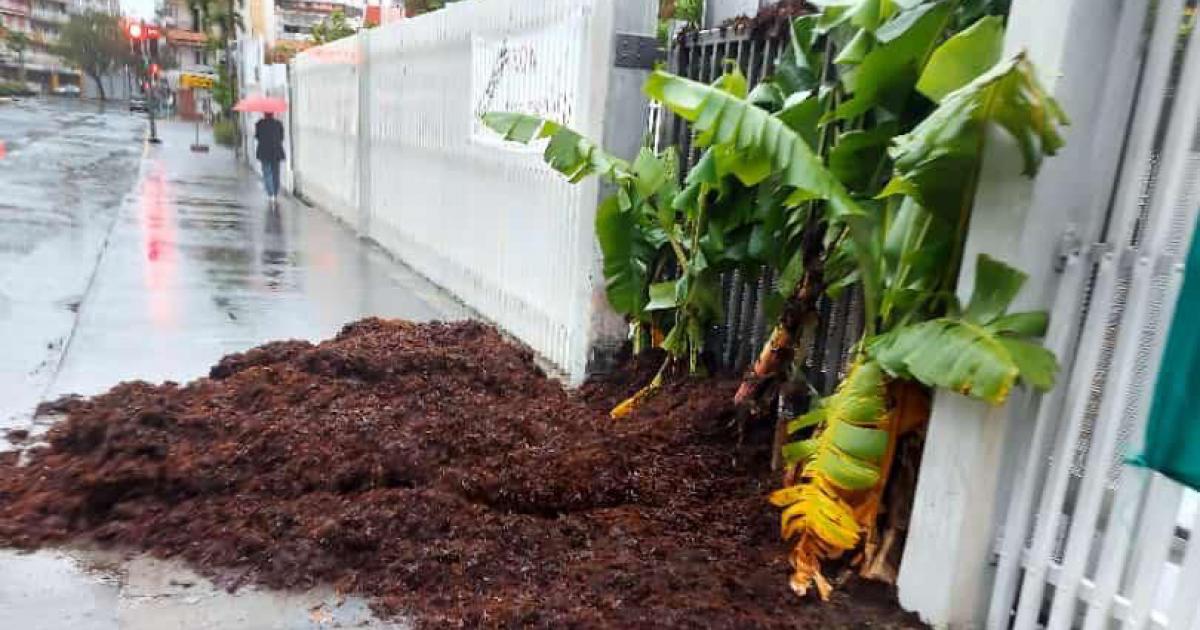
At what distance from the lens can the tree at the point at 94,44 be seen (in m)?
94.1

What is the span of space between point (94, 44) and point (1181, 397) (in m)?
113

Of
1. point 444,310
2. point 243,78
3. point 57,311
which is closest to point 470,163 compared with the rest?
point 444,310

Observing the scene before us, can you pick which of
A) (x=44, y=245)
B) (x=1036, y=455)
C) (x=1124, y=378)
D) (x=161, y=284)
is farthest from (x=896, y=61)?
(x=44, y=245)

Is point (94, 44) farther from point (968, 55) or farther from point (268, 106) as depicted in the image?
point (968, 55)

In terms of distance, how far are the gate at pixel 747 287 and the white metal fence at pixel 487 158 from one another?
23.2 inches

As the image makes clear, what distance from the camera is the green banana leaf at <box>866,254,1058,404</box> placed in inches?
112

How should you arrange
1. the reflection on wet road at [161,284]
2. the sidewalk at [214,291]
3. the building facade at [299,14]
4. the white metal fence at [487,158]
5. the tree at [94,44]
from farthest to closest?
the tree at [94,44] → the building facade at [299,14] → the sidewalk at [214,291] → the reflection on wet road at [161,284] → the white metal fence at [487,158]

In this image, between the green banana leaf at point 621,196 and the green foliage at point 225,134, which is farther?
the green foliage at point 225,134

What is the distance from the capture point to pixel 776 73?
441 centimetres

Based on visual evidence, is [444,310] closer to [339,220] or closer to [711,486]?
[711,486]

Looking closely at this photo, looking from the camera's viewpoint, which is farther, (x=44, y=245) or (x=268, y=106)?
(x=268, y=106)

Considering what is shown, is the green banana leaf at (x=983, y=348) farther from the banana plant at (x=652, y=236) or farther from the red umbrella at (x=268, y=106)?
the red umbrella at (x=268, y=106)

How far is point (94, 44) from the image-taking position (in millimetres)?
94812

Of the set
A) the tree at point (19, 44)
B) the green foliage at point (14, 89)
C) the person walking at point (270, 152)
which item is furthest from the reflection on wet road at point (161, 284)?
the tree at point (19, 44)
